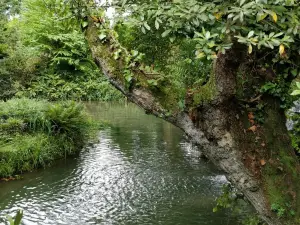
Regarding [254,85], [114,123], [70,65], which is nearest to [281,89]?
[254,85]

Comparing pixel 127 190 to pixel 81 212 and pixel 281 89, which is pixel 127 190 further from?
pixel 281 89

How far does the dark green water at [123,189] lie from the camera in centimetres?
584

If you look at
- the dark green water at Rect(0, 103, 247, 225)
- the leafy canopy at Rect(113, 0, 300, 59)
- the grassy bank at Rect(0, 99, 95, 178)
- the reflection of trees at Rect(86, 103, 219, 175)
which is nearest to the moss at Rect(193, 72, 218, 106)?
the leafy canopy at Rect(113, 0, 300, 59)

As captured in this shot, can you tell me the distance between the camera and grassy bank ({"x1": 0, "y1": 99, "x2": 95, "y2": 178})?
8.43m

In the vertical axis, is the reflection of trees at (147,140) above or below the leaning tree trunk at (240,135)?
below

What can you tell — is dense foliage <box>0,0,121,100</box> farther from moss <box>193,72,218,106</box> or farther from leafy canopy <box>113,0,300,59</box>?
leafy canopy <box>113,0,300,59</box>

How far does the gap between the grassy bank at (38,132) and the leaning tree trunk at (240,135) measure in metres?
6.00

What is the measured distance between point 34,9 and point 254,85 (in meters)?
25.3

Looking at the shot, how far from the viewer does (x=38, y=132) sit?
9617 mm

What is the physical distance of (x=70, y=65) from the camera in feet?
81.7

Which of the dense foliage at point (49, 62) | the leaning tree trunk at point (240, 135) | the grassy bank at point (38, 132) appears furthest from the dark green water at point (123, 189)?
the dense foliage at point (49, 62)

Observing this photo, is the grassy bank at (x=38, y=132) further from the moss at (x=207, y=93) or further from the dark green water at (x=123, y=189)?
the moss at (x=207, y=93)

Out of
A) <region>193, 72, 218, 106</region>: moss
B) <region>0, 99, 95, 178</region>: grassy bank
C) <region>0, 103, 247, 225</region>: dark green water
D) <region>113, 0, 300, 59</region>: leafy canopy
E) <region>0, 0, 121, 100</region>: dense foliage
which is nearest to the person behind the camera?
<region>113, 0, 300, 59</region>: leafy canopy

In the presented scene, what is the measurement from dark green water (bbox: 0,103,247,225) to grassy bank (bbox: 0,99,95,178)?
38 cm
